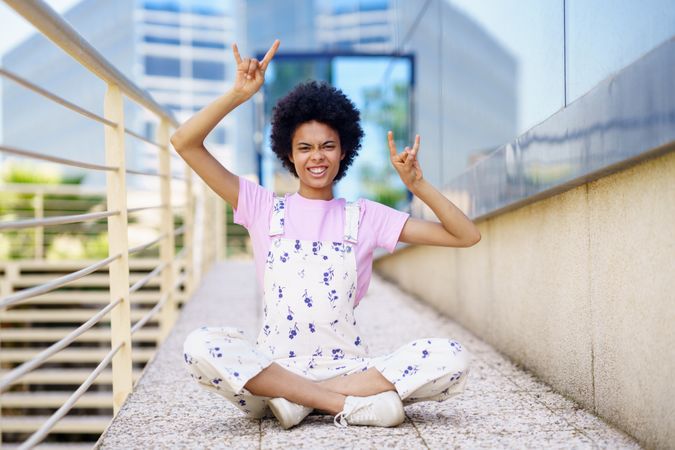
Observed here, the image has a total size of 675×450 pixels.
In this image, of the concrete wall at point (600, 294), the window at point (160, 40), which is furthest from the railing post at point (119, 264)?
the window at point (160, 40)

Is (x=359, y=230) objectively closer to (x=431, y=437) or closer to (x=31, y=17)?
(x=431, y=437)

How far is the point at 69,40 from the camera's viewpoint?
1982 mm

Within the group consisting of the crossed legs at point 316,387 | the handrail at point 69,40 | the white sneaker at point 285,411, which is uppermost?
the handrail at point 69,40

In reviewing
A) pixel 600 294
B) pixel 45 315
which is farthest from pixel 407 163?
pixel 45 315

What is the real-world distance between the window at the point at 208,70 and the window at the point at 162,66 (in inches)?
21.2

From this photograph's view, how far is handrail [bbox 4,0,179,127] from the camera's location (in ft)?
5.61

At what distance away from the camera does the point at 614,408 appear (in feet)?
6.63

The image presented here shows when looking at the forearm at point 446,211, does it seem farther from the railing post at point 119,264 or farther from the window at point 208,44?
the window at point 208,44

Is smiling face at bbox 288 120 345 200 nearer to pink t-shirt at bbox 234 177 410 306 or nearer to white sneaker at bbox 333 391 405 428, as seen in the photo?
pink t-shirt at bbox 234 177 410 306

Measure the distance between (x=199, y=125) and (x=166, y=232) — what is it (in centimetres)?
146

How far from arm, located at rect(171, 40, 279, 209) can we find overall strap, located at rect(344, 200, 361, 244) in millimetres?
319

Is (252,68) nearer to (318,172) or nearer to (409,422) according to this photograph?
(318,172)

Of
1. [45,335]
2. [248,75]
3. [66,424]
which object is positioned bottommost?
[66,424]

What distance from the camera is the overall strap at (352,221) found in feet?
7.41
